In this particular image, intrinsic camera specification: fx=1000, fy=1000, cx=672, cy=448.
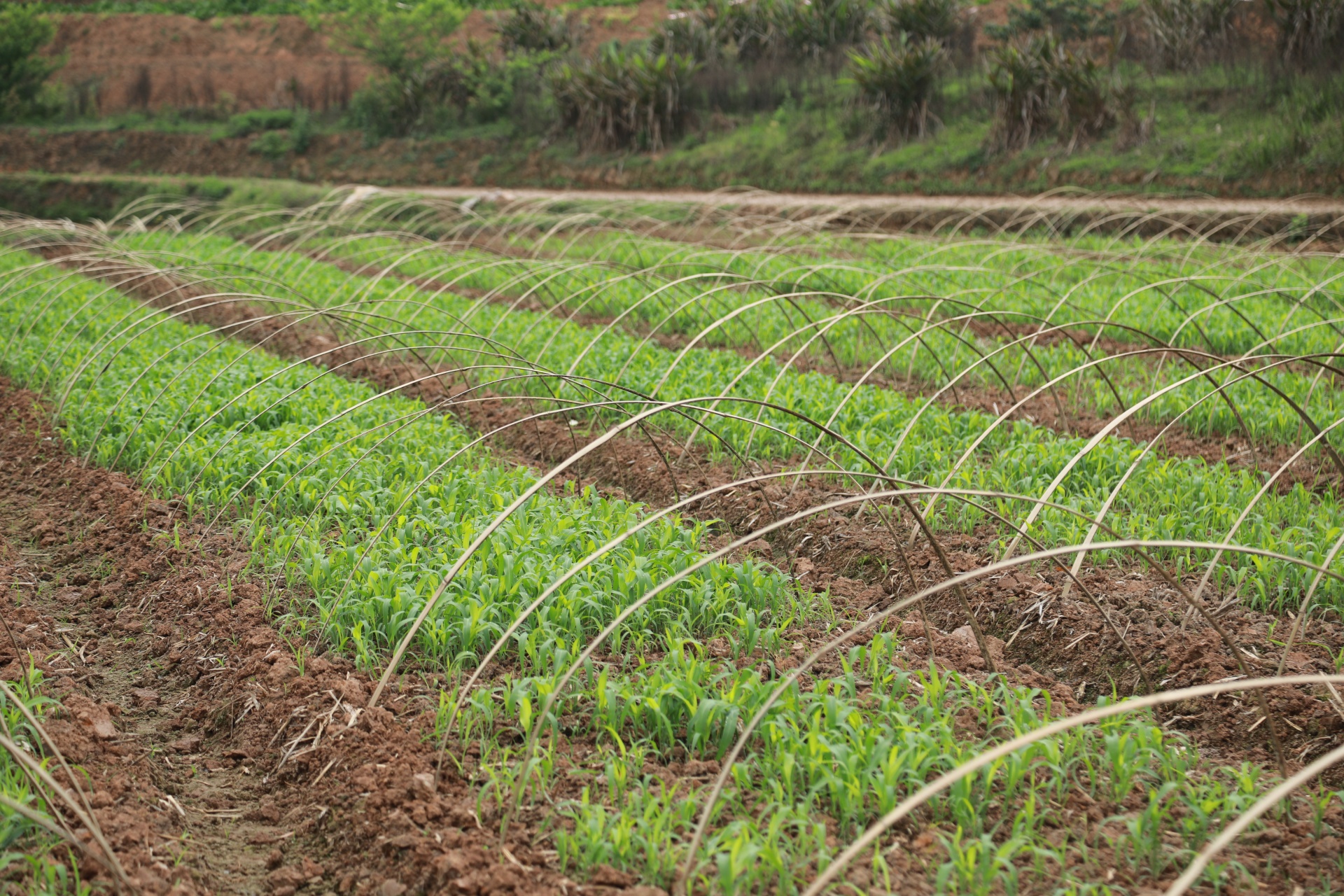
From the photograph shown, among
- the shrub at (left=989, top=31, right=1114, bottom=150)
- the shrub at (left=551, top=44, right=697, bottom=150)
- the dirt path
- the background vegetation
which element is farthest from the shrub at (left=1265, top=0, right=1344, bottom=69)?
the shrub at (left=551, top=44, right=697, bottom=150)

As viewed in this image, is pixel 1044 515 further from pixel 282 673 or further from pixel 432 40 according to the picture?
pixel 432 40

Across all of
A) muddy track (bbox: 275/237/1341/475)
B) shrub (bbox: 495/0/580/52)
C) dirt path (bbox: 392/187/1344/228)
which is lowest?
muddy track (bbox: 275/237/1341/475)

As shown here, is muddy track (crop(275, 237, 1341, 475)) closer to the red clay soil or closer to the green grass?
the red clay soil

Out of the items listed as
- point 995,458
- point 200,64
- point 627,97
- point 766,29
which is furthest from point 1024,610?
point 200,64

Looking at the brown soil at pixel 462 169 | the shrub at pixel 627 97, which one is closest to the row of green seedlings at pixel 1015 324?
the brown soil at pixel 462 169

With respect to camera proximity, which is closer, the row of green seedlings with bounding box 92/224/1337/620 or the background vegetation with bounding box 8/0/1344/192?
the row of green seedlings with bounding box 92/224/1337/620

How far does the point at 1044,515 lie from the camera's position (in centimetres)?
484

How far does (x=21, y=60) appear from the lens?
28734 mm

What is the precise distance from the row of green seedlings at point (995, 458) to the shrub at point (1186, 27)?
627 inches

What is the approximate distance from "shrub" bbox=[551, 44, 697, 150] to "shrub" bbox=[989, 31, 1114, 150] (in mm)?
7641

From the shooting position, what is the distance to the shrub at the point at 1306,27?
16.4 metres

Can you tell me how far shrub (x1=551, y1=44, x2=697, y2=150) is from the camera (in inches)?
917

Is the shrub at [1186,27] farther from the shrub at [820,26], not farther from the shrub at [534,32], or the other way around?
the shrub at [534,32]

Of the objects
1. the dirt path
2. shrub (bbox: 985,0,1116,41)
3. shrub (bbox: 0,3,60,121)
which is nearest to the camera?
the dirt path
